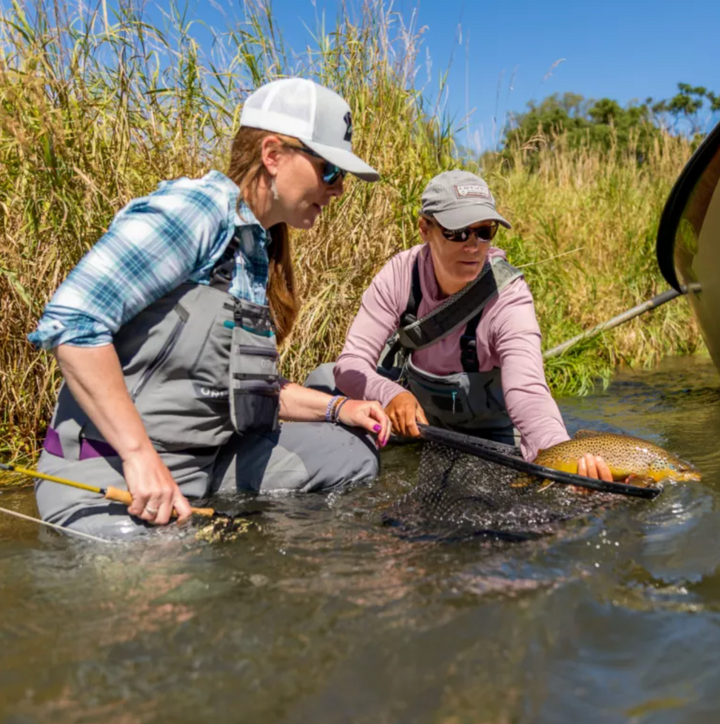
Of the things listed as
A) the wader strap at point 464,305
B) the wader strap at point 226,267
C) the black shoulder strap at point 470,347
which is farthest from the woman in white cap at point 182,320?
the black shoulder strap at point 470,347

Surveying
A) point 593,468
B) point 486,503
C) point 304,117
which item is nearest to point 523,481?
point 486,503

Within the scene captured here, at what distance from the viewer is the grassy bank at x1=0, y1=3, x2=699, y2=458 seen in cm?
352

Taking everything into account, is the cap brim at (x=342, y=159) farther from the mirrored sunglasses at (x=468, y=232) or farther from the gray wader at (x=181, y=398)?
the mirrored sunglasses at (x=468, y=232)

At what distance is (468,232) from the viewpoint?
3.35m

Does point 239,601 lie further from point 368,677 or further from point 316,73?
point 316,73

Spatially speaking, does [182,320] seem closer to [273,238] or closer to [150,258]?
Answer: [150,258]

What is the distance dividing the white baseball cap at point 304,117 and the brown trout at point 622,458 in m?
1.28

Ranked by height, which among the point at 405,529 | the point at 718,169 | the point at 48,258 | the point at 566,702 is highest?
the point at 718,169

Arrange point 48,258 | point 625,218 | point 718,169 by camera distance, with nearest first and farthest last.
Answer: point 48,258
point 718,169
point 625,218

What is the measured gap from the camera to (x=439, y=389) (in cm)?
384

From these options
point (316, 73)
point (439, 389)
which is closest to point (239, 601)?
point (439, 389)

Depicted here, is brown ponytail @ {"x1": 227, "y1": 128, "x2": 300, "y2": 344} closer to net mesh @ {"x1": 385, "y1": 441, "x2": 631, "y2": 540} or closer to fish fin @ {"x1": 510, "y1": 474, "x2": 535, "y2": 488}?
net mesh @ {"x1": 385, "y1": 441, "x2": 631, "y2": 540}

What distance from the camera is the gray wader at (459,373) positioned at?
3.51m

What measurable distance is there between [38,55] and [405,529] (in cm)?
263
